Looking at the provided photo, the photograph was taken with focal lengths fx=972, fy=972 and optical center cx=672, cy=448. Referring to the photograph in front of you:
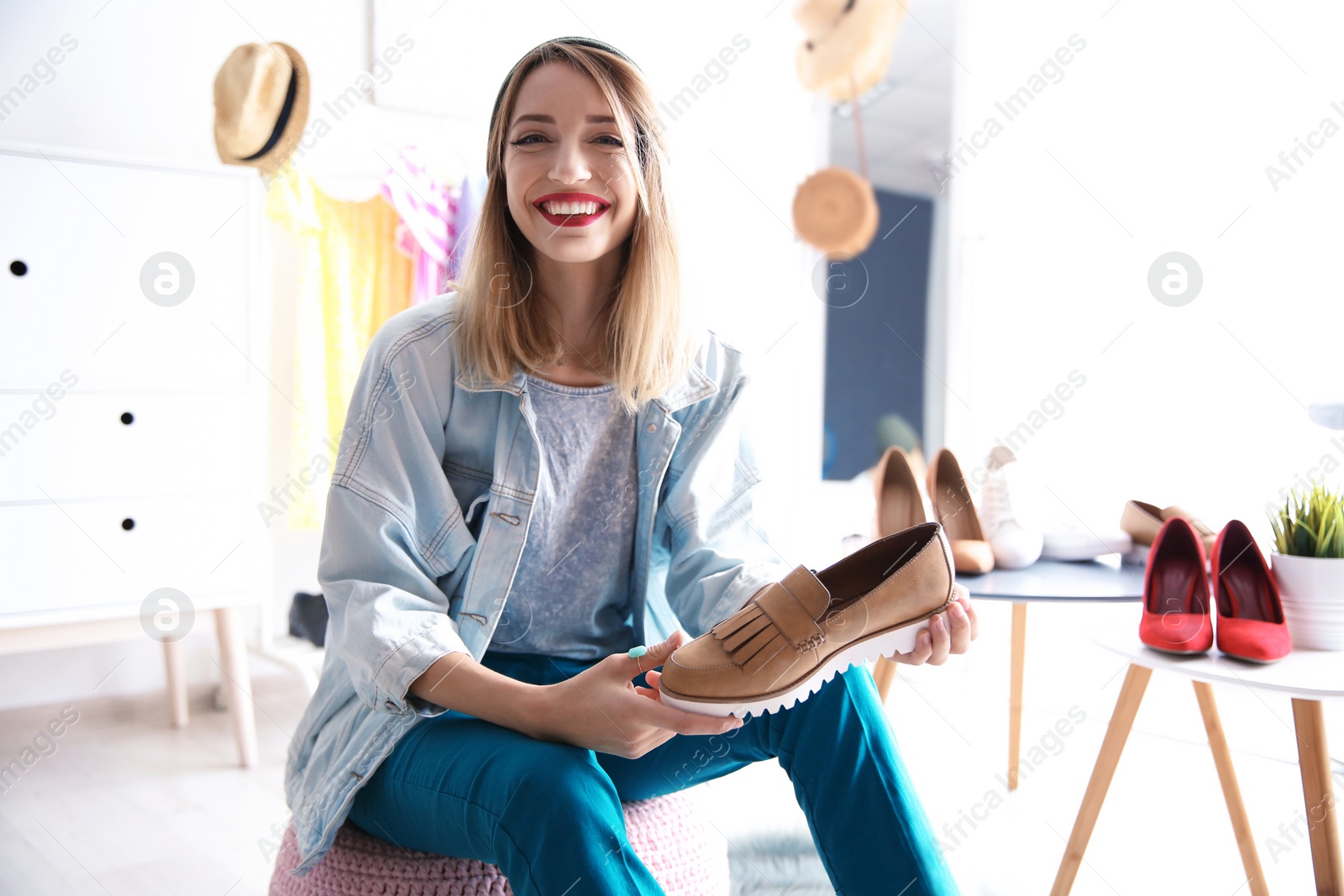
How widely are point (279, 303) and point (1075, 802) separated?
2.19 m

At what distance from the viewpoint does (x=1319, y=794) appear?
45.1 inches

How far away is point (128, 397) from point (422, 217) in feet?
2.42

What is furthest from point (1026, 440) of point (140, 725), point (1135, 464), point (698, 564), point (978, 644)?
point (140, 725)

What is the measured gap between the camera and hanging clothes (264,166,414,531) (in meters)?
2.22

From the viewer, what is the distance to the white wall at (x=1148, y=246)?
6.74ft

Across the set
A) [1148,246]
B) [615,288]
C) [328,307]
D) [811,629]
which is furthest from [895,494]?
[328,307]

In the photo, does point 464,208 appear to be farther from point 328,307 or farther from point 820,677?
point 820,677

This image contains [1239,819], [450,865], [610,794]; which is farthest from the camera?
[1239,819]

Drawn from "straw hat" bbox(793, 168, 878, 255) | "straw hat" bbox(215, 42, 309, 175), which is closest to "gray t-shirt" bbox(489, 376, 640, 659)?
"straw hat" bbox(215, 42, 309, 175)

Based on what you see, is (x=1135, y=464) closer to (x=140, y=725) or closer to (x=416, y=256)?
(x=416, y=256)

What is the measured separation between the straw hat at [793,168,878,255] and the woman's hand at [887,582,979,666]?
264cm

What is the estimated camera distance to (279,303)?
2.54 metres

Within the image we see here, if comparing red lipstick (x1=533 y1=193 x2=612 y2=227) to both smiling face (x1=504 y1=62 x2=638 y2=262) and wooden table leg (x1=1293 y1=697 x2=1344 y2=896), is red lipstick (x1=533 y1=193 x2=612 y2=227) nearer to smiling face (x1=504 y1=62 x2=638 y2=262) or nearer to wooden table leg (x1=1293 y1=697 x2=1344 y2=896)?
smiling face (x1=504 y1=62 x2=638 y2=262)

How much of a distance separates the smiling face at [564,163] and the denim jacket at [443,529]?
15 centimetres
